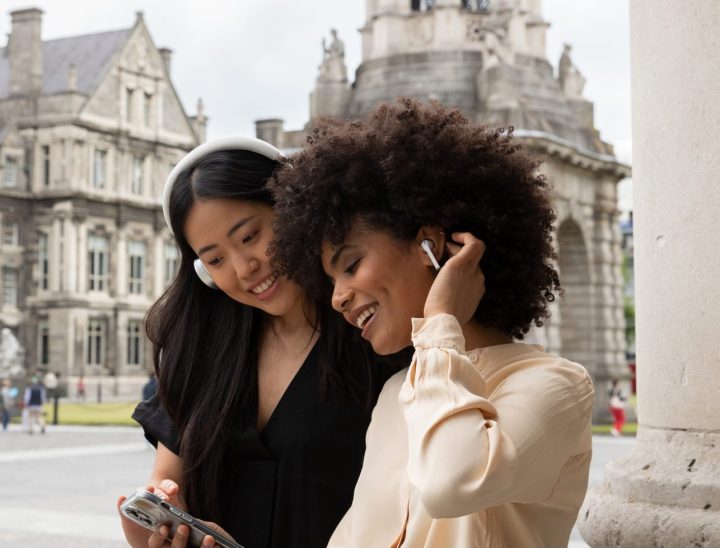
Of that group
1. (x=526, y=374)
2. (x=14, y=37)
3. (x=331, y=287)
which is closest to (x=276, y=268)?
(x=331, y=287)

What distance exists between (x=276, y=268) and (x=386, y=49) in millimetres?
25198

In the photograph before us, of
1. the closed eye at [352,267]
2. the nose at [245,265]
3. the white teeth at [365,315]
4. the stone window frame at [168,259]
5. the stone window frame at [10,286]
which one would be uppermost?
the stone window frame at [168,259]

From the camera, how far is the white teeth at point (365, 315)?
2379 mm

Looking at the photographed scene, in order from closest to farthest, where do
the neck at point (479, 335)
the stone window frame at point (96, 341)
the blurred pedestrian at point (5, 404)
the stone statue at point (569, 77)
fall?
1. the neck at point (479, 335)
2. the stone statue at point (569, 77)
3. the blurred pedestrian at point (5, 404)
4. the stone window frame at point (96, 341)

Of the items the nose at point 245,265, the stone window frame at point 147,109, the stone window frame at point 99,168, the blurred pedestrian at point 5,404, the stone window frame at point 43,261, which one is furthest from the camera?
the stone window frame at point 147,109

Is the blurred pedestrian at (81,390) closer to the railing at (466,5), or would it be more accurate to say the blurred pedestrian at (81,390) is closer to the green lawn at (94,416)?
the green lawn at (94,416)

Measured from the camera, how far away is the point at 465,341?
7.99 ft

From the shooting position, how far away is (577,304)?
28922 mm

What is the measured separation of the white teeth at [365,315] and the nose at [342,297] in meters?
0.03

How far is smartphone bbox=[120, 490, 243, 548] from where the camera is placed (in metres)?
2.57

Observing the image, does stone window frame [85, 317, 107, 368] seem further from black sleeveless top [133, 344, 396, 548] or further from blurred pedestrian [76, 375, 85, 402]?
black sleeveless top [133, 344, 396, 548]

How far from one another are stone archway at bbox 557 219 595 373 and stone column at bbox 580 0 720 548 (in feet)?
83.4

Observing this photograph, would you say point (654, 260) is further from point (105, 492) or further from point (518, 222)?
point (105, 492)

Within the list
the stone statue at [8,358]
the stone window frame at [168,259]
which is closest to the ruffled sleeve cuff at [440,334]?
the stone statue at [8,358]
